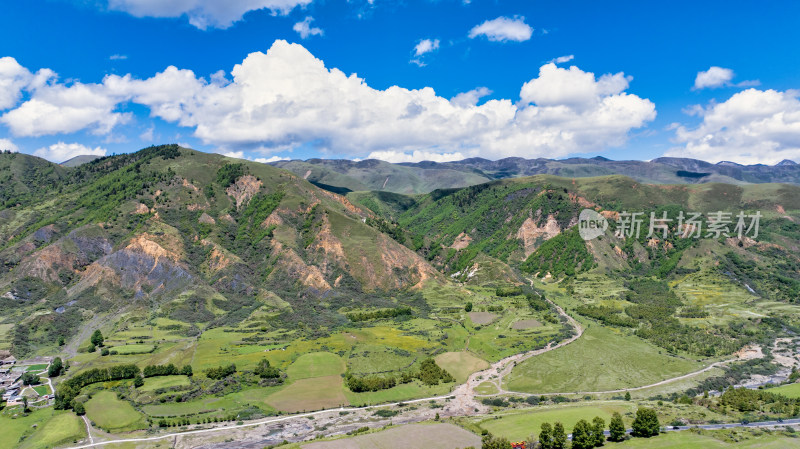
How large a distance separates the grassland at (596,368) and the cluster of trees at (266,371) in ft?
187

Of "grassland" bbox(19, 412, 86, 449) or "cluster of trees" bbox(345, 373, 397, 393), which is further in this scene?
"cluster of trees" bbox(345, 373, 397, 393)

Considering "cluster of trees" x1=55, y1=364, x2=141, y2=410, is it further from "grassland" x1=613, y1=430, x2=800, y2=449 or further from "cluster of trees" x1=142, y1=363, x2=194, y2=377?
"grassland" x1=613, y1=430, x2=800, y2=449

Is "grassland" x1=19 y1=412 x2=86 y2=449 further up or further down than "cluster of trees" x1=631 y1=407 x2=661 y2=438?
further down

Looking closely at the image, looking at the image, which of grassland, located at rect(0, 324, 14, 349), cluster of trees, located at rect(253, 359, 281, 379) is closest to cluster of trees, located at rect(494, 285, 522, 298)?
cluster of trees, located at rect(253, 359, 281, 379)

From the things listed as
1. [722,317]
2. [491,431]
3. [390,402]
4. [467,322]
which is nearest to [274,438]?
[390,402]

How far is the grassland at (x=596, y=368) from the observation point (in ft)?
364

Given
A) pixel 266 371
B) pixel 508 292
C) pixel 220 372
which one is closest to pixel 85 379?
pixel 220 372

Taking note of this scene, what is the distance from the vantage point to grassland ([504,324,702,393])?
4370 inches

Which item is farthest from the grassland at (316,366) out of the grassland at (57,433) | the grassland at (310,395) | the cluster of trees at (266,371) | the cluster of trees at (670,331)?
the cluster of trees at (670,331)

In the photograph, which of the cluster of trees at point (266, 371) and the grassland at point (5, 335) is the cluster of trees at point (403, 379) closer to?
the cluster of trees at point (266, 371)

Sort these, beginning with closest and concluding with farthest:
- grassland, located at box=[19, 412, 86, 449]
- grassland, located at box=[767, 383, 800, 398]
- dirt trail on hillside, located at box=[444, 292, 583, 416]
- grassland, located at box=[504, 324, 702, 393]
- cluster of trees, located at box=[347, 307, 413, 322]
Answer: grassland, located at box=[19, 412, 86, 449] < grassland, located at box=[767, 383, 800, 398] < dirt trail on hillside, located at box=[444, 292, 583, 416] < grassland, located at box=[504, 324, 702, 393] < cluster of trees, located at box=[347, 307, 413, 322]

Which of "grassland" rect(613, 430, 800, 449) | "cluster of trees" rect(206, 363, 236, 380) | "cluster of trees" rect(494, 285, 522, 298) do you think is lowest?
"grassland" rect(613, 430, 800, 449)

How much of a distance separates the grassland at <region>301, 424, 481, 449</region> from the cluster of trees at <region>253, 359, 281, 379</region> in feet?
121

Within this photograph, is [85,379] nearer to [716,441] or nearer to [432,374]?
[432,374]
